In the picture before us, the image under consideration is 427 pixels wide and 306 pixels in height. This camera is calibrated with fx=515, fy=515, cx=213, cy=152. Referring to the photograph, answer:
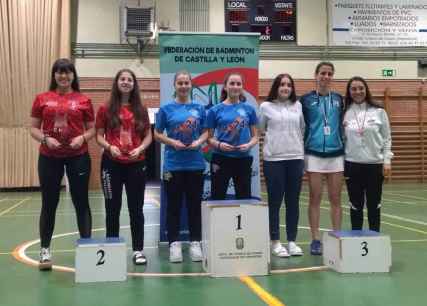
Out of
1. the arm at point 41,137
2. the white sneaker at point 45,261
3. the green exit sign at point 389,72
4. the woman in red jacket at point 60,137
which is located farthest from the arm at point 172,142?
the green exit sign at point 389,72

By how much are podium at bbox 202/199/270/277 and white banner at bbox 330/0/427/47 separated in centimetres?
1116

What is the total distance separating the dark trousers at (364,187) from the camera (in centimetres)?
436

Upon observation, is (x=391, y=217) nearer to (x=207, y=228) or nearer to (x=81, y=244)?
(x=207, y=228)

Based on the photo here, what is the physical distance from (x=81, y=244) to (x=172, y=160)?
108 centimetres

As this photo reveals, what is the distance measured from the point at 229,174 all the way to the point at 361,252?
1240 millimetres

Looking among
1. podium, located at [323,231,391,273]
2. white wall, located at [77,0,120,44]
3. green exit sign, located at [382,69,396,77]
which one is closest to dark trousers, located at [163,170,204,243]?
podium, located at [323,231,391,273]

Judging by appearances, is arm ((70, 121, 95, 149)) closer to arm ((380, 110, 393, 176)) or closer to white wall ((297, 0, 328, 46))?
arm ((380, 110, 393, 176))

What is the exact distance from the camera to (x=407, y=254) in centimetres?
462

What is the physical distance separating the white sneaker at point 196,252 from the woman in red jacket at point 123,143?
18.1 inches

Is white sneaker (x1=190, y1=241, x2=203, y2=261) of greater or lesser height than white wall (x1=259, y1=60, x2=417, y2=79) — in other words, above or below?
below

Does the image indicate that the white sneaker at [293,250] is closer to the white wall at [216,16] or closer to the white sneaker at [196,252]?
the white sneaker at [196,252]

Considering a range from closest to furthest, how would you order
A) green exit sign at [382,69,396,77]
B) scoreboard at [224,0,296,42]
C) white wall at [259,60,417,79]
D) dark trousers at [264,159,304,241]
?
dark trousers at [264,159,304,241]
scoreboard at [224,0,296,42]
white wall at [259,60,417,79]
green exit sign at [382,69,396,77]

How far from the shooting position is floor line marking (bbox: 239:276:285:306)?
309 cm

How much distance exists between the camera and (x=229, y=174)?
4387mm
